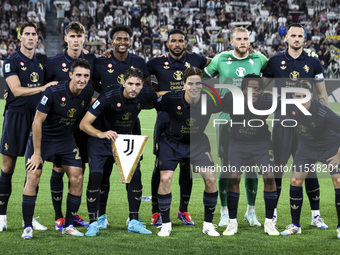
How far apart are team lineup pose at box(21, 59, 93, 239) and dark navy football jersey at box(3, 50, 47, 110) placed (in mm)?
504

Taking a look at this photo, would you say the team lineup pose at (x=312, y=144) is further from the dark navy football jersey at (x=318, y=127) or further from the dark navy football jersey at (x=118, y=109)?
the dark navy football jersey at (x=118, y=109)

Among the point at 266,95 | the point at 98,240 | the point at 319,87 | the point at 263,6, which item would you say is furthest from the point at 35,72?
the point at 263,6

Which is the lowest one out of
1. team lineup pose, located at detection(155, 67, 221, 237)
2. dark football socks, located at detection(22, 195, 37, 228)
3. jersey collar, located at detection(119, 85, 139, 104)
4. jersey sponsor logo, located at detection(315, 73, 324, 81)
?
dark football socks, located at detection(22, 195, 37, 228)

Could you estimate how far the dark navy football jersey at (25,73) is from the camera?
6363mm

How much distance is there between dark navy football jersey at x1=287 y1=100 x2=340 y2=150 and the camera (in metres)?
5.95

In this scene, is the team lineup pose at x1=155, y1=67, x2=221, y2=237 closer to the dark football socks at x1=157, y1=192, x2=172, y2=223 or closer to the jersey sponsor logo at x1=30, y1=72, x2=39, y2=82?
the dark football socks at x1=157, y1=192, x2=172, y2=223

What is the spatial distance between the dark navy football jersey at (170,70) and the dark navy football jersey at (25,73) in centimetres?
139

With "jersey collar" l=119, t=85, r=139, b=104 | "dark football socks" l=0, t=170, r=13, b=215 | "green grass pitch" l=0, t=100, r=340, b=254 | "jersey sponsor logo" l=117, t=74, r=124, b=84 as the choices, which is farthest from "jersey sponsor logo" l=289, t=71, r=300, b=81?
"dark football socks" l=0, t=170, r=13, b=215

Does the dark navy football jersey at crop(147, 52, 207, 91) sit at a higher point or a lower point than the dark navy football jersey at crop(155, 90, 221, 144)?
higher

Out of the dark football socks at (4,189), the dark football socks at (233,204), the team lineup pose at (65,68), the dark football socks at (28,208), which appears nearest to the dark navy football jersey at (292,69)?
the dark football socks at (233,204)

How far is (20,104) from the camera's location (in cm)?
643

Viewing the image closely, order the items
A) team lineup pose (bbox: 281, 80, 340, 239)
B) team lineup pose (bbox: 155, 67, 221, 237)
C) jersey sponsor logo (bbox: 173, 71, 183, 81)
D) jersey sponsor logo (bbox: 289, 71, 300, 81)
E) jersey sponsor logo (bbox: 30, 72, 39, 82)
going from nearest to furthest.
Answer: team lineup pose (bbox: 281, 80, 340, 239)
team lineup pose (bbox: 155, 67, 221, 237)
jersey sponsor logo (bbox: 30, 72, 39, 82)
jersey sponsor logo (bbox: 289, 71, 300, 81)
jersey sponsor logo (bbox: 173, 71, 183, 81)

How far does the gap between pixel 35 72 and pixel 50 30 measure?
25087 millimetres

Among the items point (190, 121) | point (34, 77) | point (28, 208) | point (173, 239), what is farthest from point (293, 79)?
point (28, 208)
